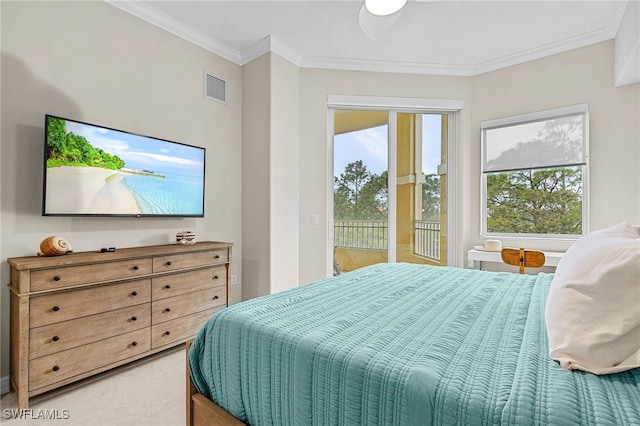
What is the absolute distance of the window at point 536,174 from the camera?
332 cm

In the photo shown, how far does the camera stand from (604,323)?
2.70 feet

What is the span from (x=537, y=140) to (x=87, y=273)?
4.30 m

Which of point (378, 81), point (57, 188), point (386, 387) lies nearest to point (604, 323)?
point (386, 387)

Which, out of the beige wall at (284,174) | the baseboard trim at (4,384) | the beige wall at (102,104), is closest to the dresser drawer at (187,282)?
the beige wall at (102,104)

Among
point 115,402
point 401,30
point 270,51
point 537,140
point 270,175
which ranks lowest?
point 115,402

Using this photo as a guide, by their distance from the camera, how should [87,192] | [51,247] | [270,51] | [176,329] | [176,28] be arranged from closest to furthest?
[51,247] < [87,192] < [176,329] < [176,28] < [270,51]

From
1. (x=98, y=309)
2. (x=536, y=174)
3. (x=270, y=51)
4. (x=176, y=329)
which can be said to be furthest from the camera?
(x=536, y=174)

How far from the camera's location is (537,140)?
3.52 metres

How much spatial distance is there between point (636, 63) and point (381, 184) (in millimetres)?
Result: 2431

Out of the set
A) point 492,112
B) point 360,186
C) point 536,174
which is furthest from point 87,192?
point 536,174

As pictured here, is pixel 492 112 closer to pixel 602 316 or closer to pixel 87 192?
pixel 602 316

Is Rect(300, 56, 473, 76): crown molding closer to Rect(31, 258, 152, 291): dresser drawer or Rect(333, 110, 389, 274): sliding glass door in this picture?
Rect(333, 110, 389, 274): sliding glass door

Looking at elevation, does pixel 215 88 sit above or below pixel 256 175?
above

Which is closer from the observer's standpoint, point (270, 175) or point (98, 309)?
point (98, 309)
